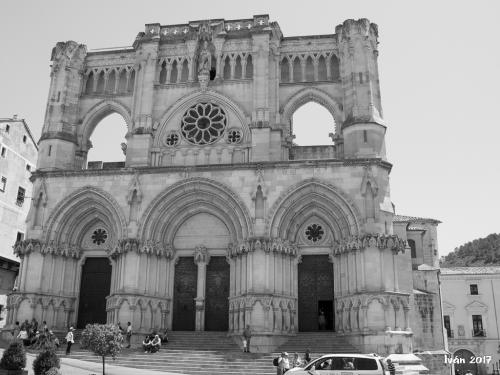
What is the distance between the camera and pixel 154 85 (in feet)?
108

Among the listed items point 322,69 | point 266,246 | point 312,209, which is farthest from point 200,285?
point 322,69

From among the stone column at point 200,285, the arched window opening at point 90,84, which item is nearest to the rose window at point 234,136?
the stone column at point 200,285

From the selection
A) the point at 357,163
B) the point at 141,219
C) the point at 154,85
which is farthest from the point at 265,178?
the point at 154,85

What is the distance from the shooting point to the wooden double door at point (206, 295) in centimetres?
2897

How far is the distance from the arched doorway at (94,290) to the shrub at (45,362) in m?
13.4

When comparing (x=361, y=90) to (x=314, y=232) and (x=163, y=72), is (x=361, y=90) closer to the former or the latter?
(x=314, y=232)

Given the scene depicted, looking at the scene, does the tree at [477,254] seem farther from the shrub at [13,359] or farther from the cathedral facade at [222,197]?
the shrub at [13,359]

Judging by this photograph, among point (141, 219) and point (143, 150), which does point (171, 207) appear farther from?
point (143, 150)

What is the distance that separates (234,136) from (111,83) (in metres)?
9.27

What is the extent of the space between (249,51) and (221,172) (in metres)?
8.33

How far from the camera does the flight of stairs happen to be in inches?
918

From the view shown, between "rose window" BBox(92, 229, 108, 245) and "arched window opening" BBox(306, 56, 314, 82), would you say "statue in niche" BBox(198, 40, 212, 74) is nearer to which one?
"arched window opening" BBox(306, 56, 314, 82)

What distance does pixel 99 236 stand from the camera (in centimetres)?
3147

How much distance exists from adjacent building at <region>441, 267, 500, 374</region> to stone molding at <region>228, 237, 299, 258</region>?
35.9 m
